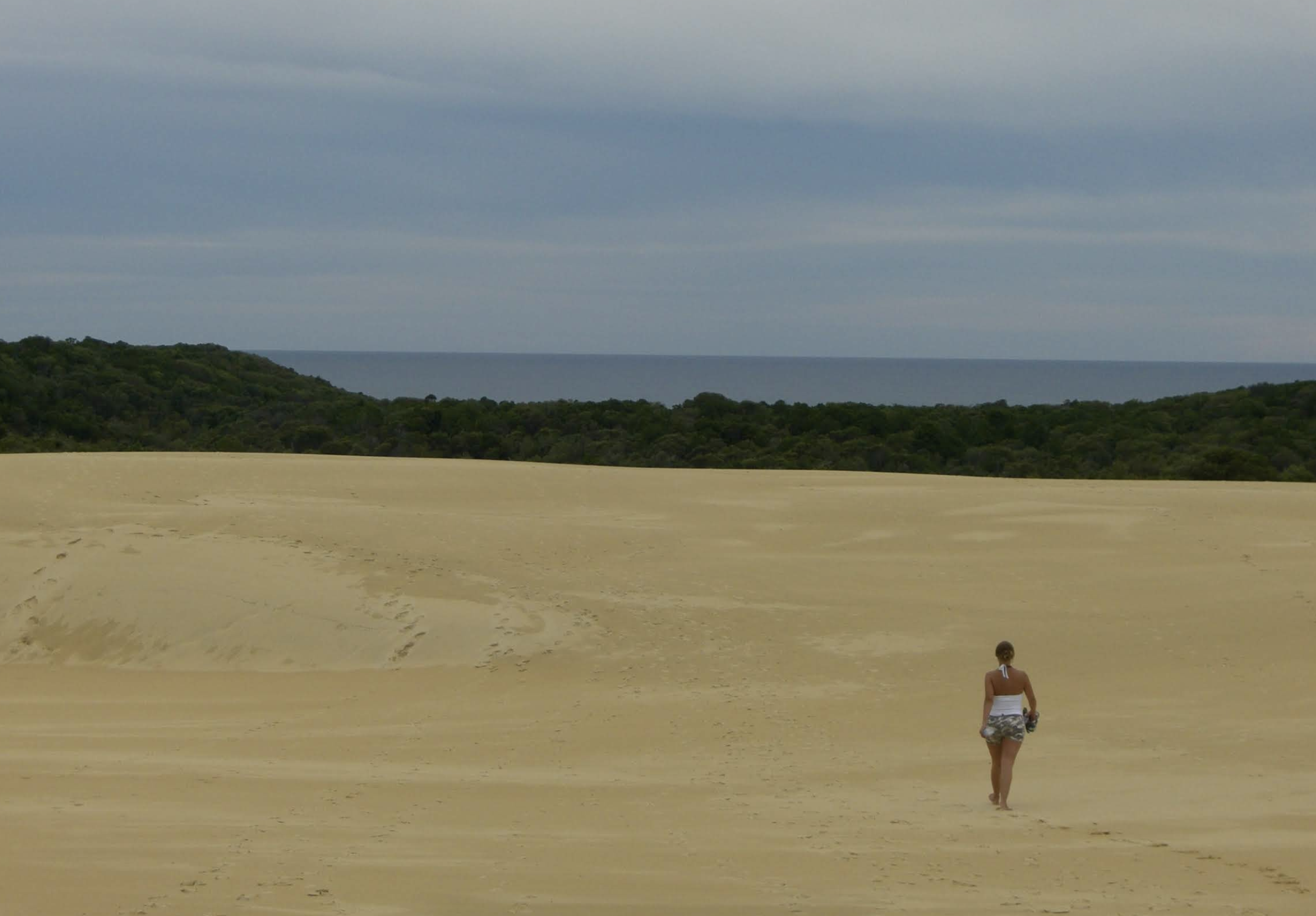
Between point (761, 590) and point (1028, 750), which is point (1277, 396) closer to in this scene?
point (761, 590)

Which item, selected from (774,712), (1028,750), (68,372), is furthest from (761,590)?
(68,372)

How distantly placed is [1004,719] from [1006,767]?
339 mm

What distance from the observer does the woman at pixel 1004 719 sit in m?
8.66

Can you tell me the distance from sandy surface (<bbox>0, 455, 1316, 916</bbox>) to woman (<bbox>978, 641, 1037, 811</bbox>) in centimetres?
25

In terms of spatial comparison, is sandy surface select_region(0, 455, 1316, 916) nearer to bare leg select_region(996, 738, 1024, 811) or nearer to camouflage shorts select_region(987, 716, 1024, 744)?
bare leg select_region(996, 738, 1024, 811)

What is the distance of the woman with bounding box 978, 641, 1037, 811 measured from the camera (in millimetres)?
8664

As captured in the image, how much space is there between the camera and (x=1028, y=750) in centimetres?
1066

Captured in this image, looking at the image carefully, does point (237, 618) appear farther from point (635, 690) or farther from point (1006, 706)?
point (1006, 706)

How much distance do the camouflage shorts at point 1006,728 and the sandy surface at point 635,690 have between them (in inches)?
18.9

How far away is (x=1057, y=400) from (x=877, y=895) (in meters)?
143

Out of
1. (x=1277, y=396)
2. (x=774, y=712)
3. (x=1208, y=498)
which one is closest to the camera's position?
(x=774, y=712)

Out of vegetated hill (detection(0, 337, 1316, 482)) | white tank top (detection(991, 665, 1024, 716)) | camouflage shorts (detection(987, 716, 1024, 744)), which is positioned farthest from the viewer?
vegetated hill (detection(0, 337, 1316, 482))

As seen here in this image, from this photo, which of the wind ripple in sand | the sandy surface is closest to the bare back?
the sandy surface

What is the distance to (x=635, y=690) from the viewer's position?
508 inches
